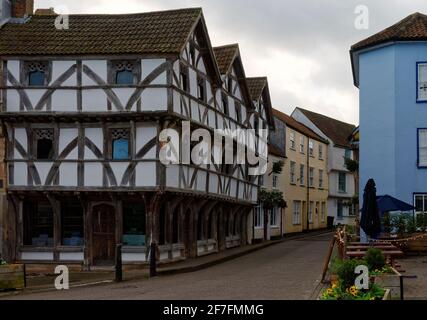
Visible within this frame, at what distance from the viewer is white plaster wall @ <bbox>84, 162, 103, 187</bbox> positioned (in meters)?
25.6

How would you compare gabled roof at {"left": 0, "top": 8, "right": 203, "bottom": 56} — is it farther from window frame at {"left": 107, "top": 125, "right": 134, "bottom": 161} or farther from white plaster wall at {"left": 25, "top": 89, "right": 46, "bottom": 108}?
window frame at {"left": 107, "top": 125, "right": 134, "bottom": 161}

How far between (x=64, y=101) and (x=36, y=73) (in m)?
1.81

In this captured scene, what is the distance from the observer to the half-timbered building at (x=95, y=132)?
25438mm

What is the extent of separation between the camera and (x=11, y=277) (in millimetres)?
19203

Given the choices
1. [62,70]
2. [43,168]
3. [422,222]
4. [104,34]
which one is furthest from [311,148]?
[43,168]

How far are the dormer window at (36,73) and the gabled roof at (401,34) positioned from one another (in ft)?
43.1

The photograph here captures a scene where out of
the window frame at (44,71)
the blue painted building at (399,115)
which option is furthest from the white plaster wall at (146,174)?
the blue painted building at (399,115)

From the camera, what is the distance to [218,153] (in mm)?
31891

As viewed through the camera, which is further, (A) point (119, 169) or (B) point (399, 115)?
(B) point (399, 115)

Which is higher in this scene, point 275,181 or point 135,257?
point 275,181

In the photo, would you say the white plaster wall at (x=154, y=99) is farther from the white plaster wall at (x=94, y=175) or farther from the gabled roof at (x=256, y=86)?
the gabled roof at (x=256, y=86)

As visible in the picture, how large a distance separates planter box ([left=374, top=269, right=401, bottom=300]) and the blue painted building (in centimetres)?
1420

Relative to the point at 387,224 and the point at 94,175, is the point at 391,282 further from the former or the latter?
the point at 94,175

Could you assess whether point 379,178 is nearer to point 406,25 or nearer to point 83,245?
point 406,25
